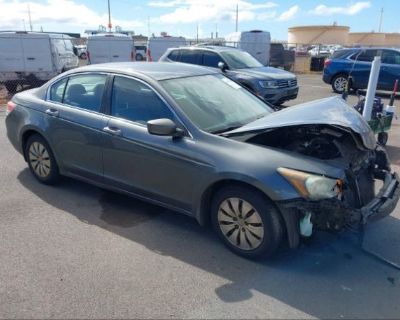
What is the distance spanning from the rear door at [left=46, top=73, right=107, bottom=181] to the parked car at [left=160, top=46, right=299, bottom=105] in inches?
208

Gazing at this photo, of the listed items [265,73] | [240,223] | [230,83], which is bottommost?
[240,223]

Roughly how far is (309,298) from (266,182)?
0.91 meters

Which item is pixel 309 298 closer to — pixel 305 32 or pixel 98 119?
pixel 98 119

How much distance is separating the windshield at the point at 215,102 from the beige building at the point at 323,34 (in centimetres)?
8650

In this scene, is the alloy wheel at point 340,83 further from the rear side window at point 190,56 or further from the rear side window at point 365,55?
the rear side window at point 190,56

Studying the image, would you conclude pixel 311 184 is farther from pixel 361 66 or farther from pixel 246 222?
pixel 361 66

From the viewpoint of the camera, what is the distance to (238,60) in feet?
37.1

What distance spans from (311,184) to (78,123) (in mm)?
2604

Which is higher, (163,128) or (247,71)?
(163,128)

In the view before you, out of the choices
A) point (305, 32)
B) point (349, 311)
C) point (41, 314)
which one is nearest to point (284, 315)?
point (349, 311)

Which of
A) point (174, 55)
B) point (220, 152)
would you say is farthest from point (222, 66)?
point (220, 152)

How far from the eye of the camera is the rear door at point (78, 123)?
170 inches

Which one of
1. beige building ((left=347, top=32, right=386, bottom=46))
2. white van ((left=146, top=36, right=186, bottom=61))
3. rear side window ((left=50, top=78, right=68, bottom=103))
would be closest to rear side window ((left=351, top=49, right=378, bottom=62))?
white van ((left=146, top=36, right=186, bottom=61))

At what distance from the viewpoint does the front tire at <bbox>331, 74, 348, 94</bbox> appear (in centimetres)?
1453
